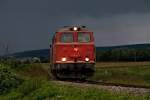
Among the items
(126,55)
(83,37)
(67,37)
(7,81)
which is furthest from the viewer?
(126,55)

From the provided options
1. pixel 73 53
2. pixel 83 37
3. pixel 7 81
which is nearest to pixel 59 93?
pixel 7 81

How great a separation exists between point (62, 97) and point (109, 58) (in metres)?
70.6

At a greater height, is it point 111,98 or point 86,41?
point 86,41

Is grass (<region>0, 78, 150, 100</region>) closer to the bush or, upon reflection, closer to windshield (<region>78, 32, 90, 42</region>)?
the bush

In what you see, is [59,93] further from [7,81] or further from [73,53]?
[73,53]

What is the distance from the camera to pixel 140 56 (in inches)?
3241

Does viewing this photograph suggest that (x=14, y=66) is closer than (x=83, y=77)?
No

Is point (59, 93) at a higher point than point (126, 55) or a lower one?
lower

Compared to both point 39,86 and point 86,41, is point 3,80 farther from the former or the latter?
point 86,41

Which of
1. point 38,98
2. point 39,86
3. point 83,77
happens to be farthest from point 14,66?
point 38,98

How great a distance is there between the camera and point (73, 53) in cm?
3500

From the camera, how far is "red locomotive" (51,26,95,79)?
34.7m

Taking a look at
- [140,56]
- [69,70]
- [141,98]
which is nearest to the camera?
[141,98]

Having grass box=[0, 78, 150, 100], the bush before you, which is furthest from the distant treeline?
grass box=[0, 78, 150, 100]
